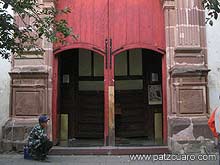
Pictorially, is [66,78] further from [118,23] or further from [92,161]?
[92,161]

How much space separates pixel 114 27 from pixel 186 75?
247cm

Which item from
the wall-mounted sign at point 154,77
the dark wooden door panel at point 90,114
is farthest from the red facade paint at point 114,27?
the dark wooden door panel at point 90,114

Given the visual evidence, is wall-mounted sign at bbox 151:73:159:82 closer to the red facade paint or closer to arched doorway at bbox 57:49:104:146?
arched doorway at bbox 57:49:104:146

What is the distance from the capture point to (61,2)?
9.74m

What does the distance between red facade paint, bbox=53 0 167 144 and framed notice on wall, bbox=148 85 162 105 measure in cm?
220

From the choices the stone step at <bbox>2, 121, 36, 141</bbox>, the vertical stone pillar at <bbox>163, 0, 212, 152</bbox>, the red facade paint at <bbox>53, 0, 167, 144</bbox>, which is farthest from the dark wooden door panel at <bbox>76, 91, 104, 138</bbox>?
the vertical stone pillar at <bbox>163, 0, 212, 152</bbox>

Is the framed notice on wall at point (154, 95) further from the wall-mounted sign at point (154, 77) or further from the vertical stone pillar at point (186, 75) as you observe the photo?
the vertical stone pillar at point (186, 75)

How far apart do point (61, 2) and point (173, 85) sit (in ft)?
13.3

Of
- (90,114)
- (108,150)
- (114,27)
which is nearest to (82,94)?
(90,114)

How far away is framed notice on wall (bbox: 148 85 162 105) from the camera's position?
38.0 feet

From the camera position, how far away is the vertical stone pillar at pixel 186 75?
8531mm

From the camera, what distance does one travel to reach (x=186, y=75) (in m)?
8.75

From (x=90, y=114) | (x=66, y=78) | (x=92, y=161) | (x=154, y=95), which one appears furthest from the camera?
→ (x=90, y=114)

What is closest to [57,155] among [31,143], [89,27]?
[31,143]
